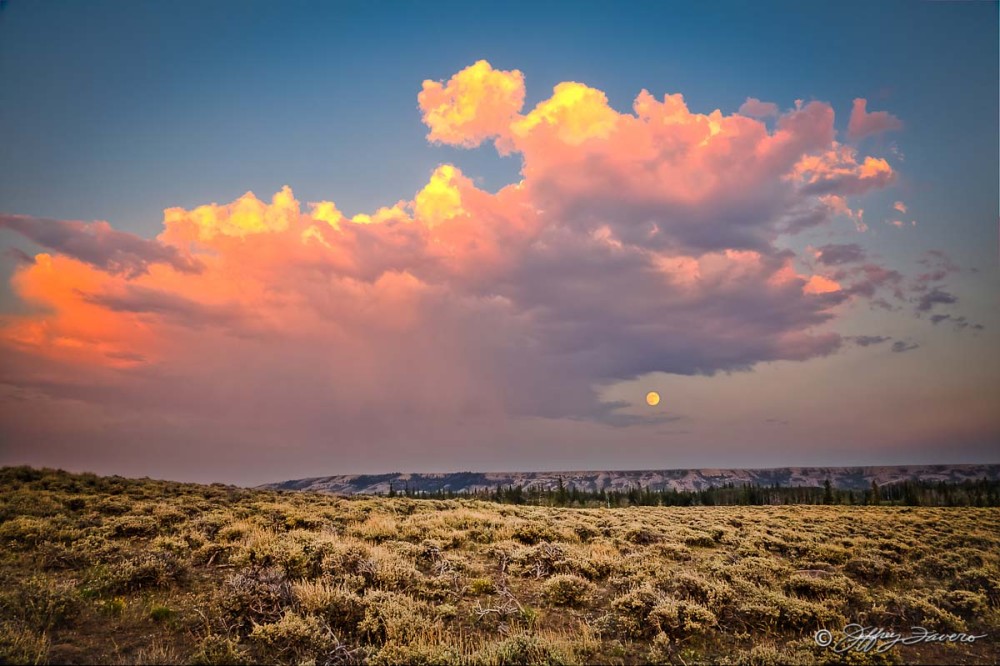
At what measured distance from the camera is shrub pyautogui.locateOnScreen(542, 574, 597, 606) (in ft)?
35.5

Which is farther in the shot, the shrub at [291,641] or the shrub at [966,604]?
the shrub at [966,604]

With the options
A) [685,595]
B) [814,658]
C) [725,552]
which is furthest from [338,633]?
[725,552]

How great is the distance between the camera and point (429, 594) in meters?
10.5

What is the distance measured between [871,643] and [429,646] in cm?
911

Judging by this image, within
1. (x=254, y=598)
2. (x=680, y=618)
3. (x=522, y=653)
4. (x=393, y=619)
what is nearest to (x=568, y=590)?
(x=680, y=618)

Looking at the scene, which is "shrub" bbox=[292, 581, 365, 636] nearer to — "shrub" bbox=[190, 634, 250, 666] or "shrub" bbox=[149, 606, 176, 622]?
"shrub" bbox=[190, 634, 250, 666]

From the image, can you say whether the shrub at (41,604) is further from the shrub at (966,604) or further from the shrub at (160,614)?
the shrub at (966,604)

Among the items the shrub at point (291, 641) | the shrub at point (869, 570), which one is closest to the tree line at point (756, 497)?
the shrub at point (869, 570)

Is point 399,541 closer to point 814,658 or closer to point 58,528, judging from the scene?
point 58,528

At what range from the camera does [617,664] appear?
7.97 meters

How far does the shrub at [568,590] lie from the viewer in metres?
10.8

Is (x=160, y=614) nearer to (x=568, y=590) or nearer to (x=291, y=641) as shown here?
(x=291, y=641)
